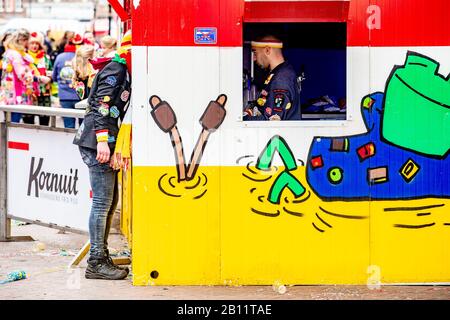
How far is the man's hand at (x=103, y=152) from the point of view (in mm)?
7698

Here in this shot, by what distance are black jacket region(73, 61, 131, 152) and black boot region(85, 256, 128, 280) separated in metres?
0.92

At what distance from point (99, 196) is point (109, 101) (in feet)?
2.57

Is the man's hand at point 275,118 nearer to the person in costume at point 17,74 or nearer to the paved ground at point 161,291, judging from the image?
the paved ground at point 161,291

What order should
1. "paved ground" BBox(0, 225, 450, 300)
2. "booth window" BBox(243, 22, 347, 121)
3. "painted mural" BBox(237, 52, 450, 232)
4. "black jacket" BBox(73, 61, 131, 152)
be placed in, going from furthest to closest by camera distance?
"booth window" BBox(243, 22, 347, 121), "black jacket" BBox(73, 61, 131, 152), "painted mural" BBox(237, 52, 450, 232), "paved ground" BBox(0, 225, 450, 300)

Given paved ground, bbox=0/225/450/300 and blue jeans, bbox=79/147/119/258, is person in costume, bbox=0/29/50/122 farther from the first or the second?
blue jeans, bbox=79/147/119/258

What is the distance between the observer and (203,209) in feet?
24.6

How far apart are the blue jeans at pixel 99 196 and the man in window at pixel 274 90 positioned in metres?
1.20

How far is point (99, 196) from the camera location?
26.0 feet

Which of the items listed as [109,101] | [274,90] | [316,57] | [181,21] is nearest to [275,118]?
[274,90]

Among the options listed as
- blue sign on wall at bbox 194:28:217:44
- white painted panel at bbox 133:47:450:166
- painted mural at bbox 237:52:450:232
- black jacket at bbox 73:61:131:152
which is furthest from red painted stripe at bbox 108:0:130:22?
painted mural at bbox 237:52:450:232

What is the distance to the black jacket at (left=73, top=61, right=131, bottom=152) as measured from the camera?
7.68 metres
